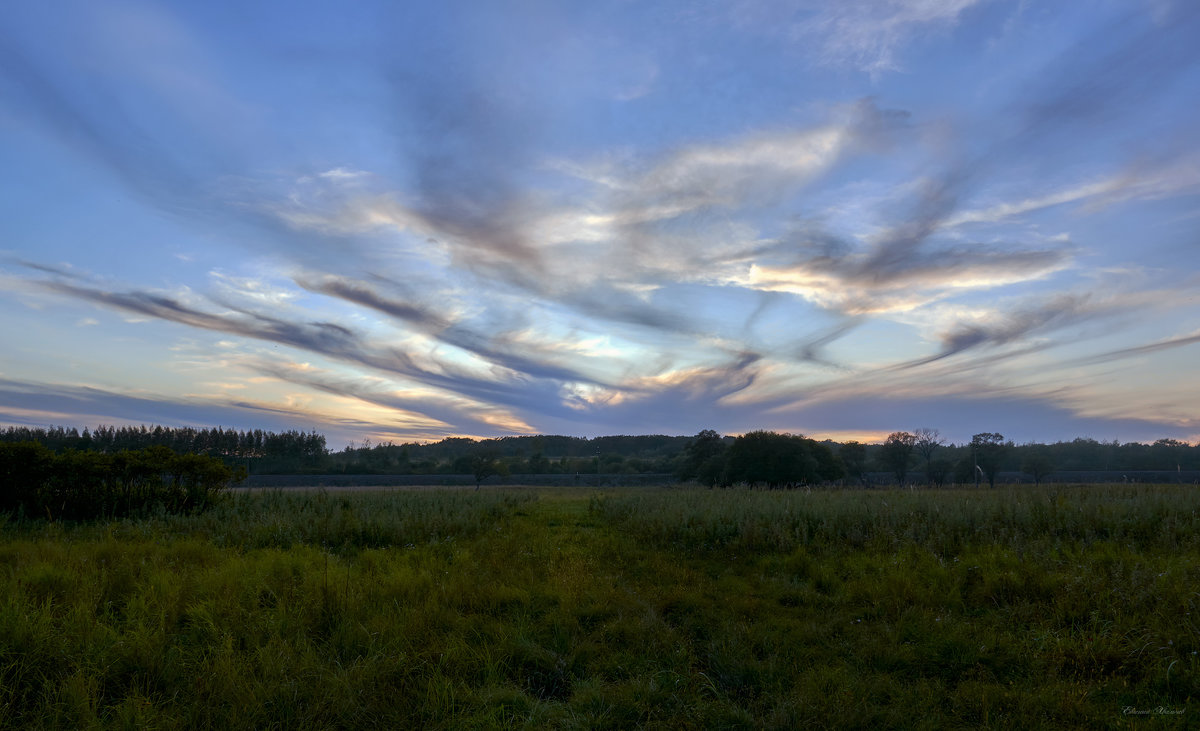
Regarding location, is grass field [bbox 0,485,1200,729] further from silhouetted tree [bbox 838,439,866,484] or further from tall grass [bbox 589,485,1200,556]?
silhouetted tree [bbox 838,439,866,484]

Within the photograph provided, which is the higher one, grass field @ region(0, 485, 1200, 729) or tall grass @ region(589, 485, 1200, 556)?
tall grass @ region(589, 485, 1200, 556)

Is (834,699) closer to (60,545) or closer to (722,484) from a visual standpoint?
(60,545)

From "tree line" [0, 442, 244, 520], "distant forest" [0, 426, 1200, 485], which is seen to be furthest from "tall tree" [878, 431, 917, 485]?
"tree line" [0, 442, 244, 520]

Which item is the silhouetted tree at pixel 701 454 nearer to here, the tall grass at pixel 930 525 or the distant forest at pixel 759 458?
the distant forest at pixel 759 458

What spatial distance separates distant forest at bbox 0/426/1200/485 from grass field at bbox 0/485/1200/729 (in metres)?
10.8

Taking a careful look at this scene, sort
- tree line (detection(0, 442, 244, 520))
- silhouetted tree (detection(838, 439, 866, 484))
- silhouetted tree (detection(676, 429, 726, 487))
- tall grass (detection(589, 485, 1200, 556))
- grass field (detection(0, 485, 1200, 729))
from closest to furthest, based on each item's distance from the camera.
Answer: grass field (detection(0, 485, 1200, 729)) → tall grass (detection(589, 485, 1200, 556)) → tree line (detection(0, 442, 244, 520)) → silhouetted tree (detection(676, 429, 726, 487)) → silhouetted tree (detection(838, 439, 866, 484))

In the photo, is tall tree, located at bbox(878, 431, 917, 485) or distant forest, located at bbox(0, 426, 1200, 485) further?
tall tree, located at bbox(878, 431, 917, 485)

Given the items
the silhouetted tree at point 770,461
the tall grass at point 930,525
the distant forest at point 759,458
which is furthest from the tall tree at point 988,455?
the tall grass at point 930,525

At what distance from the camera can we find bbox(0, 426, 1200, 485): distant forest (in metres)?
39.0

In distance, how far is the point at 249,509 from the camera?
14102mm

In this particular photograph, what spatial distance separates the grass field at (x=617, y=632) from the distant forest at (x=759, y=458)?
35.5 feet

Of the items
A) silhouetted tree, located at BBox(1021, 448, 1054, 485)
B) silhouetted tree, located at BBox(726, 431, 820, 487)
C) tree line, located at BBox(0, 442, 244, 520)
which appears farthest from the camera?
silhouetted tree, located at BBox(1021, 448, 1054, 485)

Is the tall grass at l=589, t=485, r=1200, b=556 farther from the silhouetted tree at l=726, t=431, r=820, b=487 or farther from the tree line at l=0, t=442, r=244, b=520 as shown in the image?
the silhouetted tree at l=726, t=431, r=820, b=487

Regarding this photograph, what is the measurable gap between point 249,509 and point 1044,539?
16182 mm
